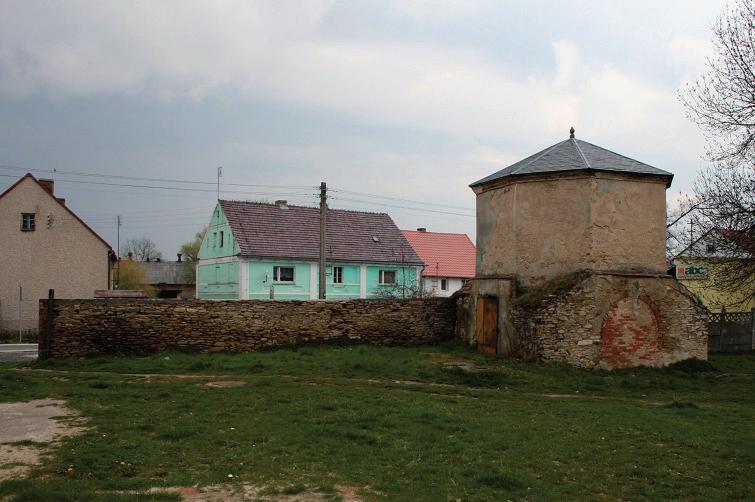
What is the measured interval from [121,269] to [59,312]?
42448mm

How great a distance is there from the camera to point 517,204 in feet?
58.3

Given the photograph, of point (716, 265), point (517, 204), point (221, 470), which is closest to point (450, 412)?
point (221, 470)

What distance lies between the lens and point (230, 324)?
18.2 metres

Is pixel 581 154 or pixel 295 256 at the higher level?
pixel 581 154

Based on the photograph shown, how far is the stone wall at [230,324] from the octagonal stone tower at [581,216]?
367 centimetres

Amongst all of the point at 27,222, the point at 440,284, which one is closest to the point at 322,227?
the point at 27,222

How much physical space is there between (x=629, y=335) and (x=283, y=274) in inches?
1005

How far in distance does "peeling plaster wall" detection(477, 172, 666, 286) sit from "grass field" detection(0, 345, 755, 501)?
2861mm

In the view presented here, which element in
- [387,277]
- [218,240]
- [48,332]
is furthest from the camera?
[387,277]

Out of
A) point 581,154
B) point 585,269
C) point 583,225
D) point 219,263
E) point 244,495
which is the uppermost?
point 581,154

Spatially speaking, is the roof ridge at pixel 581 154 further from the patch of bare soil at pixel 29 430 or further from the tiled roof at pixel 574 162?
the patch of bare soil at pixel 29 430

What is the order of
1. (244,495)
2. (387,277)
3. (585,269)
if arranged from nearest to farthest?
(244,495) < (585,269) < (387,277)

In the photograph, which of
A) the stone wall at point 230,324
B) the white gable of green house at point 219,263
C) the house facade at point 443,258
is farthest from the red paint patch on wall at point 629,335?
the house facade at point 443,258

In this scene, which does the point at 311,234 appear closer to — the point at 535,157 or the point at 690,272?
the point at 690,272
